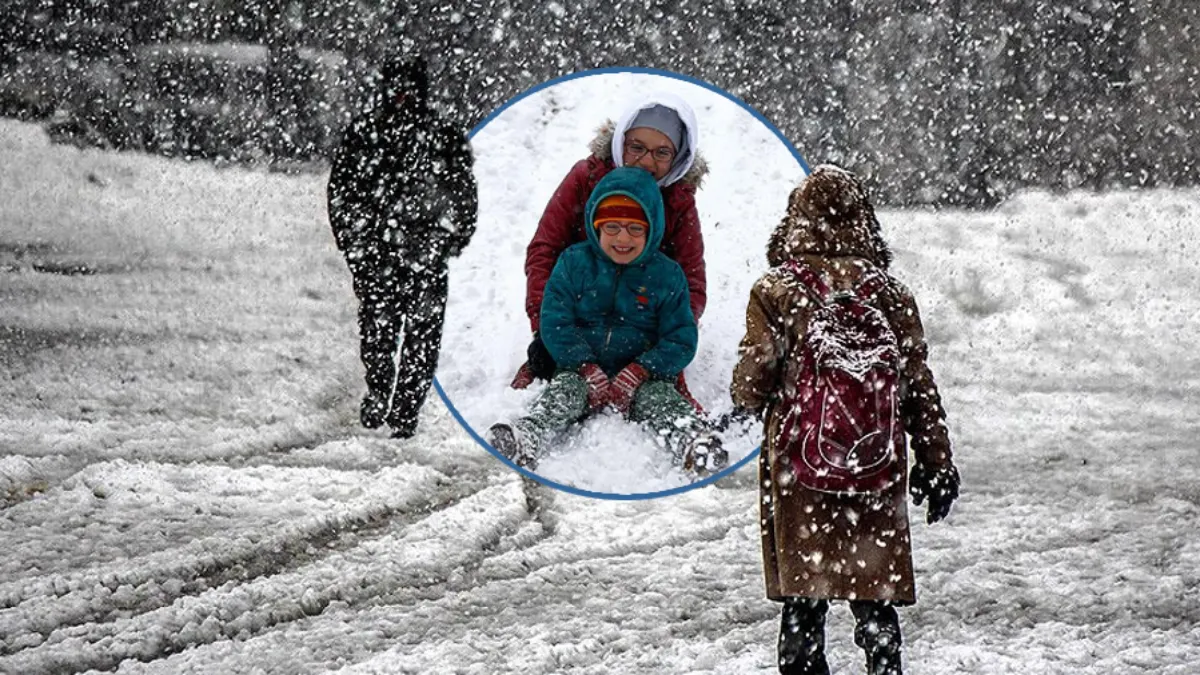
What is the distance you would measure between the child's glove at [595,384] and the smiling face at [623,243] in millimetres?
231

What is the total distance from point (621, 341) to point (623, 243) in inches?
8.5

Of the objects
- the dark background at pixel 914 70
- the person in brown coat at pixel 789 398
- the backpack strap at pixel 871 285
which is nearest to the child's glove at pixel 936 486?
the person in brown coat at pixel 789 398

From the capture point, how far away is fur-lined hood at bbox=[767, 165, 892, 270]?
6.75 ft

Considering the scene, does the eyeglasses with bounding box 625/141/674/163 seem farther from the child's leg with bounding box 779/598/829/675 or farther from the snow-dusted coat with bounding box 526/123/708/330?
the child's leg with bounding box 779/598/829/675

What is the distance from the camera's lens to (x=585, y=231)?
228cm

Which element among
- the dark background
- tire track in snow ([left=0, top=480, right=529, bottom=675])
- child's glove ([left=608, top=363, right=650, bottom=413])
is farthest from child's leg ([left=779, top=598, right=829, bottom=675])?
the dark background

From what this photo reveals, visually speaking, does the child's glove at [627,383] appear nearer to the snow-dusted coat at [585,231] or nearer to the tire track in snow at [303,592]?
the snow-dusted coat at [585,231]

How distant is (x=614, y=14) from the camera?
5277 mm

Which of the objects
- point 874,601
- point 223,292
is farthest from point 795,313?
point 223,292

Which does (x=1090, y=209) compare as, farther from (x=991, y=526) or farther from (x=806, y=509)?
(x=806, y=509)

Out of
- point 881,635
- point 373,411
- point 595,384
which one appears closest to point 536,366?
point 595,384

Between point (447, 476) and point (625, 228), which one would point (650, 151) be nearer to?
point (625, 228)

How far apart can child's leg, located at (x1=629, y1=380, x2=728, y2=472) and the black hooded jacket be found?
72 centimetres

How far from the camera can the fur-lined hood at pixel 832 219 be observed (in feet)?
6.75
